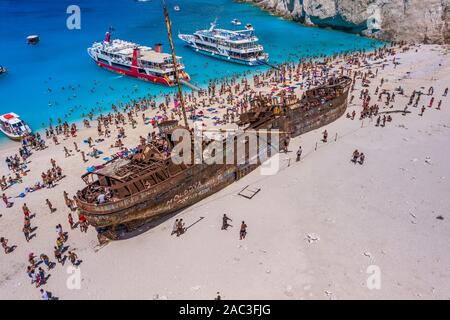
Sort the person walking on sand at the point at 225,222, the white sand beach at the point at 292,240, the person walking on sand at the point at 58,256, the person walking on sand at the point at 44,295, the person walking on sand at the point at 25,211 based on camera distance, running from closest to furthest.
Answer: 1. the person walking on sand at the point at 44,295
2. the white sand beach at the point at 292,240
3. the person walking on sand at the point at 58,256
4. the person walking on sand at the point at 225,222
5. the person walking on sand at the point at 25,211

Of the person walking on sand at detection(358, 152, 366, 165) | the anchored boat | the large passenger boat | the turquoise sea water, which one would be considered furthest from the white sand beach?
the large passenger boat

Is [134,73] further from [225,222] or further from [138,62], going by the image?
[225,222]

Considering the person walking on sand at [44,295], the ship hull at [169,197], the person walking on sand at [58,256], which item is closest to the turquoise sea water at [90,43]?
the person walking on sand at [58,256]

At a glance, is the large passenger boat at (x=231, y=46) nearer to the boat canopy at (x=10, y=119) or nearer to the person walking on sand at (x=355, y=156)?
the person walking on sand at (x=355, y=156)

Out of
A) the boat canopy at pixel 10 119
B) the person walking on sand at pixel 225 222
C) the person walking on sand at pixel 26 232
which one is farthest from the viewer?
the boat canopy at pixel 10 119

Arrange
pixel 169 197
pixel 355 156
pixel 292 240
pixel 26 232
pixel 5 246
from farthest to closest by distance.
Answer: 1. pixel 355 156
2. pixel 169 197
3. pixel 26 232
4. pixel 5 246
5. pixel 292 240

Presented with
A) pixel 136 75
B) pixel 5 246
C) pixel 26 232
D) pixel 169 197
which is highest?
pixel 136 75

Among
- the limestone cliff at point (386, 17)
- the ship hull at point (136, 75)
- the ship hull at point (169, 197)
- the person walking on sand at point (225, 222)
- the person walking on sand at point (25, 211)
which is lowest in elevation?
the person walking on sand at point (25, 211)

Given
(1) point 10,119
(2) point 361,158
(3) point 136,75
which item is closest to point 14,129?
(1) point 10,119
